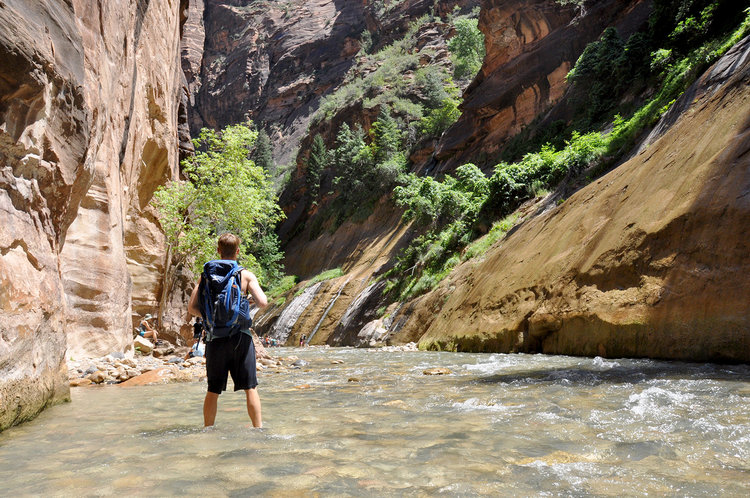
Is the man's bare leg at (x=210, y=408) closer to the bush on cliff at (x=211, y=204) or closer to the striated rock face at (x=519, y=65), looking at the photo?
the bush on cliff at (x=211, y=204)

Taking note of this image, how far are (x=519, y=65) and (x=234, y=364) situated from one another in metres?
31.6

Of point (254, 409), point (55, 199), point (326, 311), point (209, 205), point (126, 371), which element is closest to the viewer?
point (254, 409)

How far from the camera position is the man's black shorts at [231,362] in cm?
409

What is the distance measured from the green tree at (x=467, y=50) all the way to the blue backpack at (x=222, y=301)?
48709 millimetres

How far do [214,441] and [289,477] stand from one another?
1142 mm

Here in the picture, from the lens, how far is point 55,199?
563 centimetres

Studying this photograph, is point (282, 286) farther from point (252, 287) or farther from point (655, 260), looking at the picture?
point (252, 287)

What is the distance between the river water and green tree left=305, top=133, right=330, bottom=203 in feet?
141

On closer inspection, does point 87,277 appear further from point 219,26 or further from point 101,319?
point 219,26

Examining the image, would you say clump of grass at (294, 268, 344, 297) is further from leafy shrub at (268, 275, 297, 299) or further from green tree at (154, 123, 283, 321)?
green tree at (154, 123, 283, 321)

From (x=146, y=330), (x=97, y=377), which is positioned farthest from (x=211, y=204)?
(x=97, y=377)

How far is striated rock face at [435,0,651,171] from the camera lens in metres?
28.9

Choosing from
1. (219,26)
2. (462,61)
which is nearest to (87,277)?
(462,61)

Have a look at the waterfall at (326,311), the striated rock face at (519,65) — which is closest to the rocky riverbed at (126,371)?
the waterfall at (326,311)
